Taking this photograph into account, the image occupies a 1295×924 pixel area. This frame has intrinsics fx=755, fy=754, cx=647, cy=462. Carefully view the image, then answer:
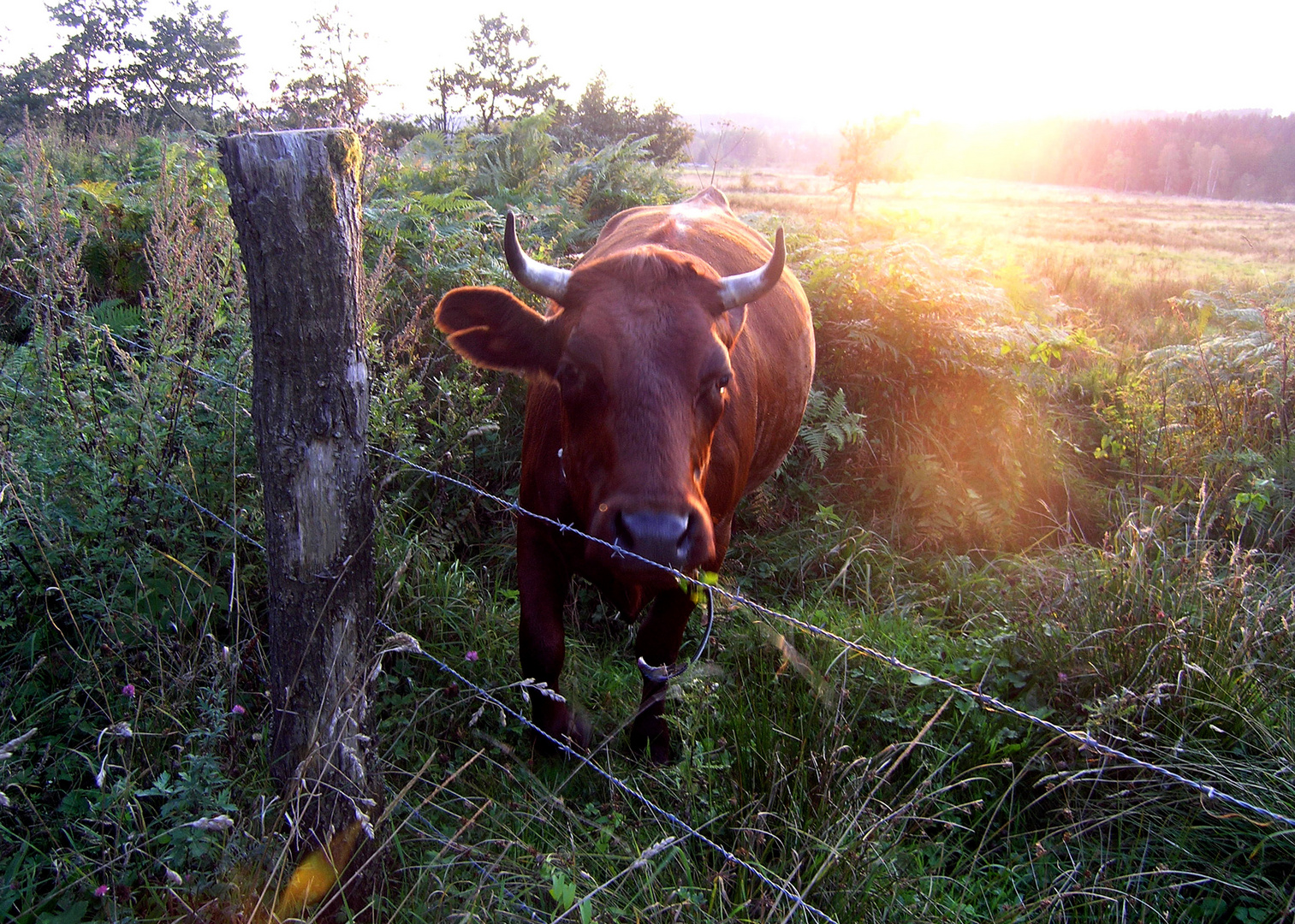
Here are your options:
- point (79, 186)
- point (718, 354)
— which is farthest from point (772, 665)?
point (79, 186)

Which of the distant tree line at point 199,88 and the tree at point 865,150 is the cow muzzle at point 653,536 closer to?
the distant tree line at point 199,88

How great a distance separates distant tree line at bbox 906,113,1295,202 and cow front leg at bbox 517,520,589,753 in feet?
180

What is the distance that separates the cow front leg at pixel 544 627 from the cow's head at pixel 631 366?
1.24 ft

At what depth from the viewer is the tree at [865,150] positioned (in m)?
27.9

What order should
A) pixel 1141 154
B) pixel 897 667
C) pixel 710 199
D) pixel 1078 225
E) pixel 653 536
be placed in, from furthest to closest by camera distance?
1. pixel 1141 154
2. pixel 1078 225
3. pixel 710 199
4. pixel 897 667
5. pixel 653 536

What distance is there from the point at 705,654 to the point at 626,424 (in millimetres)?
1657

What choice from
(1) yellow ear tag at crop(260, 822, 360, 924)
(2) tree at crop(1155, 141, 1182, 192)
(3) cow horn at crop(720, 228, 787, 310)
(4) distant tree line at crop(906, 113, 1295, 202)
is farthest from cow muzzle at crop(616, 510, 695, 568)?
(2) tree at crop(1155, 141, 1182, 192)

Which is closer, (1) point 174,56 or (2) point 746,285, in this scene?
(2) point 746,285

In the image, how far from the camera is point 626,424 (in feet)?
8.02

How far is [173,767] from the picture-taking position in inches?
88.3

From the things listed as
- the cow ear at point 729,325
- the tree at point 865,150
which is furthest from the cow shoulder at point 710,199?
the tree at point 865,150

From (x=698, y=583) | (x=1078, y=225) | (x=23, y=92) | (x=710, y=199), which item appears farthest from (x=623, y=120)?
(x=1078, y=225)

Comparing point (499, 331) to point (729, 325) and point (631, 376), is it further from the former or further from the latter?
point (729, 325)

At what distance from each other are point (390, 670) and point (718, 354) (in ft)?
6.05
